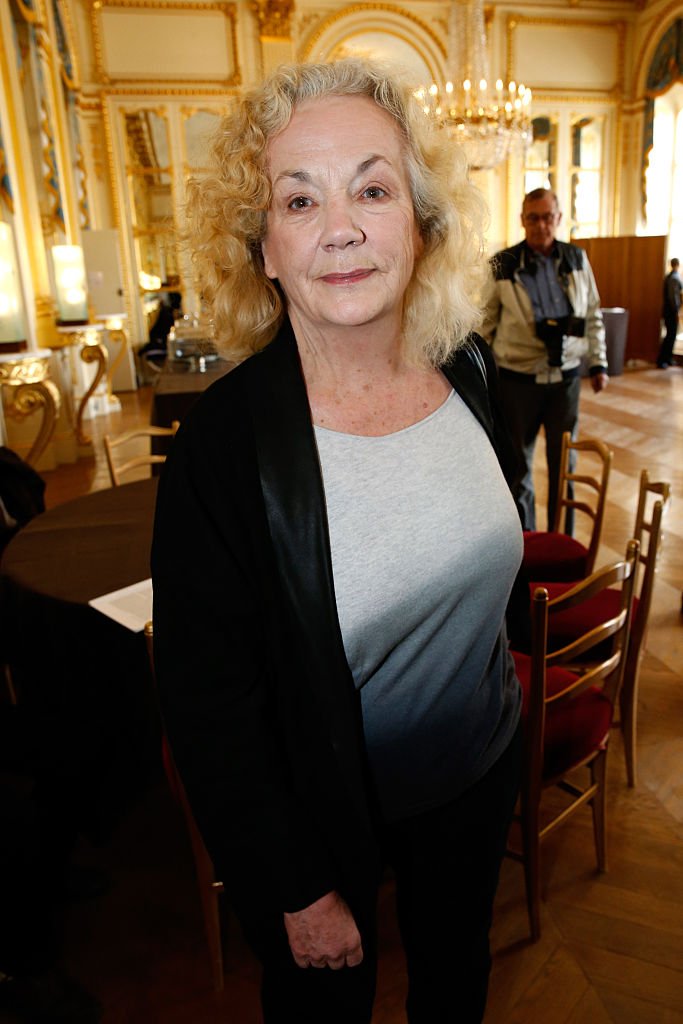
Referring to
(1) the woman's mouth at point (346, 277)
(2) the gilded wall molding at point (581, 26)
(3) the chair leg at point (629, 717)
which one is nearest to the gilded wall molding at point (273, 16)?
(2) the gilded wall molding at point (581, 26)

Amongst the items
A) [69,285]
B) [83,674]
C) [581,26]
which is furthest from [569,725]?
[581,26]

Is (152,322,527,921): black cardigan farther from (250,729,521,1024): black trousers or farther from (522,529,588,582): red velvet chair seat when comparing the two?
(522,529,588,582): red velvet chair seat

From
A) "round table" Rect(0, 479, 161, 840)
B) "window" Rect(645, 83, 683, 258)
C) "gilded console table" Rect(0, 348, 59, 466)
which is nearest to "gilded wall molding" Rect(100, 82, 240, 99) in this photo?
"window" Rect(645, 83, 683, 258)

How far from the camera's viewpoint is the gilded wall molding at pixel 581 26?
35.3 ft

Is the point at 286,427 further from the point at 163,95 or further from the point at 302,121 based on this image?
the point at 163,95

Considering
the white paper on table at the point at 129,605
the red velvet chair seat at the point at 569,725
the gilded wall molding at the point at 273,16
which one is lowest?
the red velvet chair seat at the point at 569,725

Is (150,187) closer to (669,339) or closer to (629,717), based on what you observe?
(669,339)

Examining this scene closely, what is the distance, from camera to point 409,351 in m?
1.18

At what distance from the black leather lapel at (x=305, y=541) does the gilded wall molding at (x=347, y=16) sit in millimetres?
10858

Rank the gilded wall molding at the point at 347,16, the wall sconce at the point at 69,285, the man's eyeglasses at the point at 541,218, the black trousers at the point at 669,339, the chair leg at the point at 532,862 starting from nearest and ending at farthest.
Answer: the chair leg at the point at 532,862 < the man's eyeglasses at the point at 541,218 < the wall sconce at the point at 69,285 < the gilded wall molding at the point at 347,16 < the black trousers at the point at 669,339

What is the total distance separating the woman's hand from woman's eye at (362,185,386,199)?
0.97m

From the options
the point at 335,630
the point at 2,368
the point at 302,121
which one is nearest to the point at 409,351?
the point at 302,121

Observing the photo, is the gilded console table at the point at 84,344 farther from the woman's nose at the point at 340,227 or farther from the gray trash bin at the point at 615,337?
the gray trash bin at the point at 615,337

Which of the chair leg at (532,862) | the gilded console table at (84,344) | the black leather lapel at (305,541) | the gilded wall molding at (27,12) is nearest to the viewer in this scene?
the black leather lapel at (305,541)
